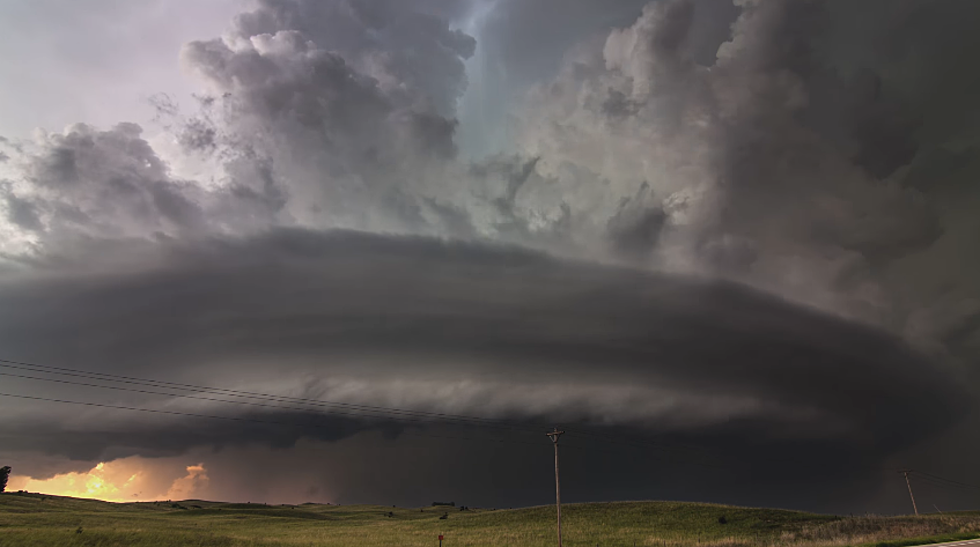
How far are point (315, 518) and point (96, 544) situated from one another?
324ft

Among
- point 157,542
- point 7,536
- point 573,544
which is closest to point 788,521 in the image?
point 573,544

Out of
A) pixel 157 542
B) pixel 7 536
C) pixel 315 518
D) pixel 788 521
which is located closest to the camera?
pixel 7 536

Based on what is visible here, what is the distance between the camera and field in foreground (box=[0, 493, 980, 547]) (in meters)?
82.9

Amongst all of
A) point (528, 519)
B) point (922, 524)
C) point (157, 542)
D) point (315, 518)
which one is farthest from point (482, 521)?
point (922, 524)

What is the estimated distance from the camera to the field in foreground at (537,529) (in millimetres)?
82938

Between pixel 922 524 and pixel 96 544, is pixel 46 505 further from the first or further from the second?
pixel 922 524

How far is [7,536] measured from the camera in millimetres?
74500

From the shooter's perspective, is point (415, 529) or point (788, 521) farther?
point (415, 529)

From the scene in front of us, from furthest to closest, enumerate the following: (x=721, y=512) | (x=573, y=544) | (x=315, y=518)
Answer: (x=315, y=518)
(x=721, y=512)
(x=573, y=544)

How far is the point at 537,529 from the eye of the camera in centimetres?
11594

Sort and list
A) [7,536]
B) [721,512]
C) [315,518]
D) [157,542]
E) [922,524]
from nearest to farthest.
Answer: [7,536] < [157,542] < [922,524] < [721,512] < [315,518]

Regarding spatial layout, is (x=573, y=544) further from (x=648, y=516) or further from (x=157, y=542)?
(x=157, y=542)

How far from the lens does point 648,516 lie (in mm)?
125375

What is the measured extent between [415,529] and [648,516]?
5071cm
